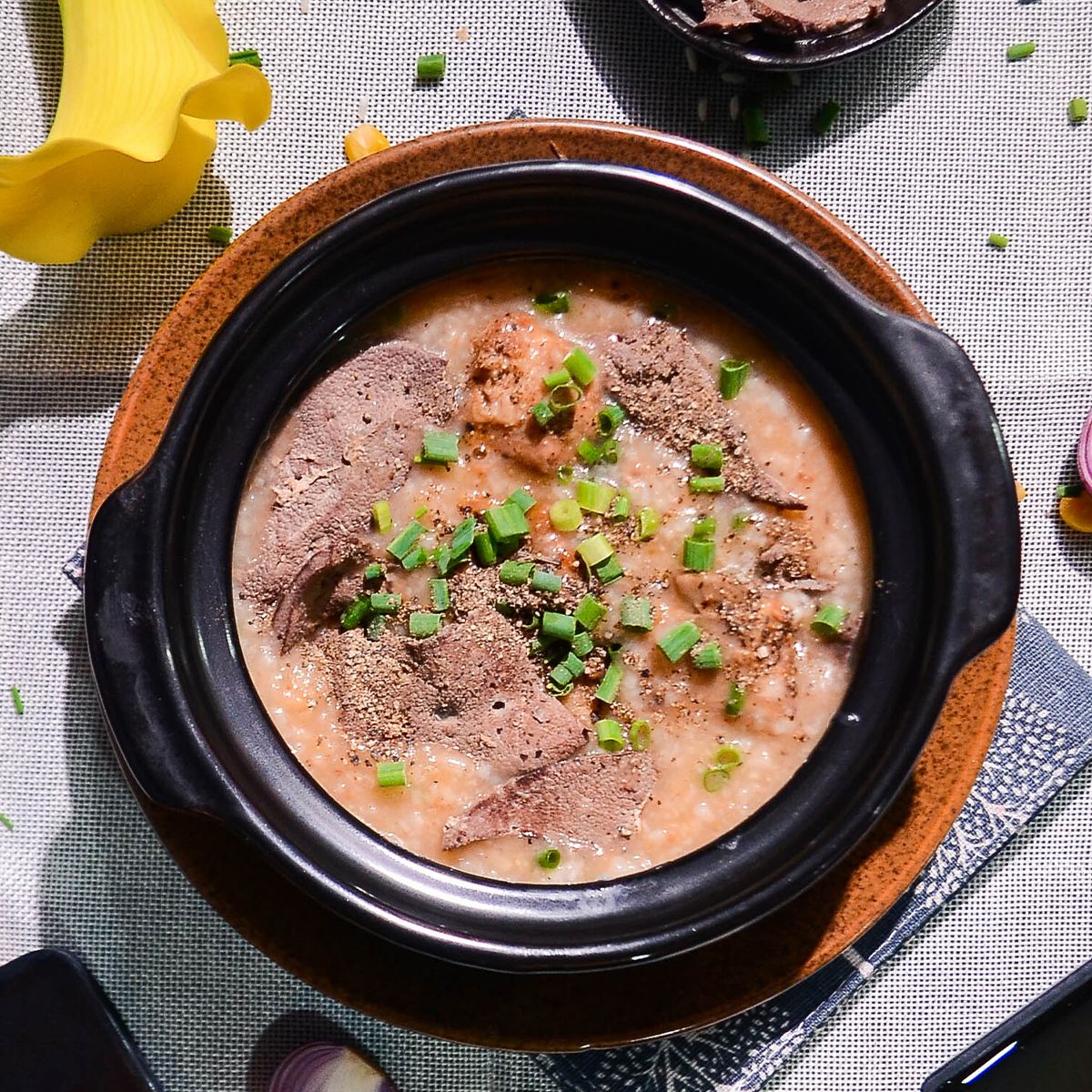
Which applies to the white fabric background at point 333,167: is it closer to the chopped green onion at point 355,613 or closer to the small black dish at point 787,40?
the small black dish at point 787,40

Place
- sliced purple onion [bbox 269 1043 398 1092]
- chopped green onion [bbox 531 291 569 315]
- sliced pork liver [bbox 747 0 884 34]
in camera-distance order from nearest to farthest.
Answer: chopped green onion [bbox 531 291 569 315], sliced pork liver [bbox 747 0 884 34], sliced purple onion [bbox 269 1043 398 1092]

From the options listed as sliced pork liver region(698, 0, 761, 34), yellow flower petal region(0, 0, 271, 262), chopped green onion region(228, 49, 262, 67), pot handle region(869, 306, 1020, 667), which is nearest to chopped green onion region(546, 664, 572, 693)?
pot handle region(869, 306, 1020, 667)

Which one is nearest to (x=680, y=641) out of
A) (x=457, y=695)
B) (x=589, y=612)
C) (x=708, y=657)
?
(x=708, y=657)

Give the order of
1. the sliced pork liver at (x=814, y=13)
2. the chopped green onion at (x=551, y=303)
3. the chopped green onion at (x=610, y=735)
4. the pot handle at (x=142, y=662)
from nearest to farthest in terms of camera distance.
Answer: the pot handle at (x=142, y=662) < the chopped green onion at (x=610, y=735) < the chopped green onion at (x=551, y=303) < the sliced pork liver at (x=814, y=13)

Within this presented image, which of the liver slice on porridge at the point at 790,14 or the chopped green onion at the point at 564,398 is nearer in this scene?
the chopped green onion at the point at 564,398

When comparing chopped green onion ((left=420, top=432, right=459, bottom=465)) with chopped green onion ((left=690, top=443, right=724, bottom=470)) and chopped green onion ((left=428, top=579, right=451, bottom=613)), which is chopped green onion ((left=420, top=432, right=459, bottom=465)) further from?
chopped green onion ((left=690, top=443, right=724, bottom=470))

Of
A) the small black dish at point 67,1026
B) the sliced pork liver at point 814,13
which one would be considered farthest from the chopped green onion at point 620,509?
the small black dish at point 67,1026
